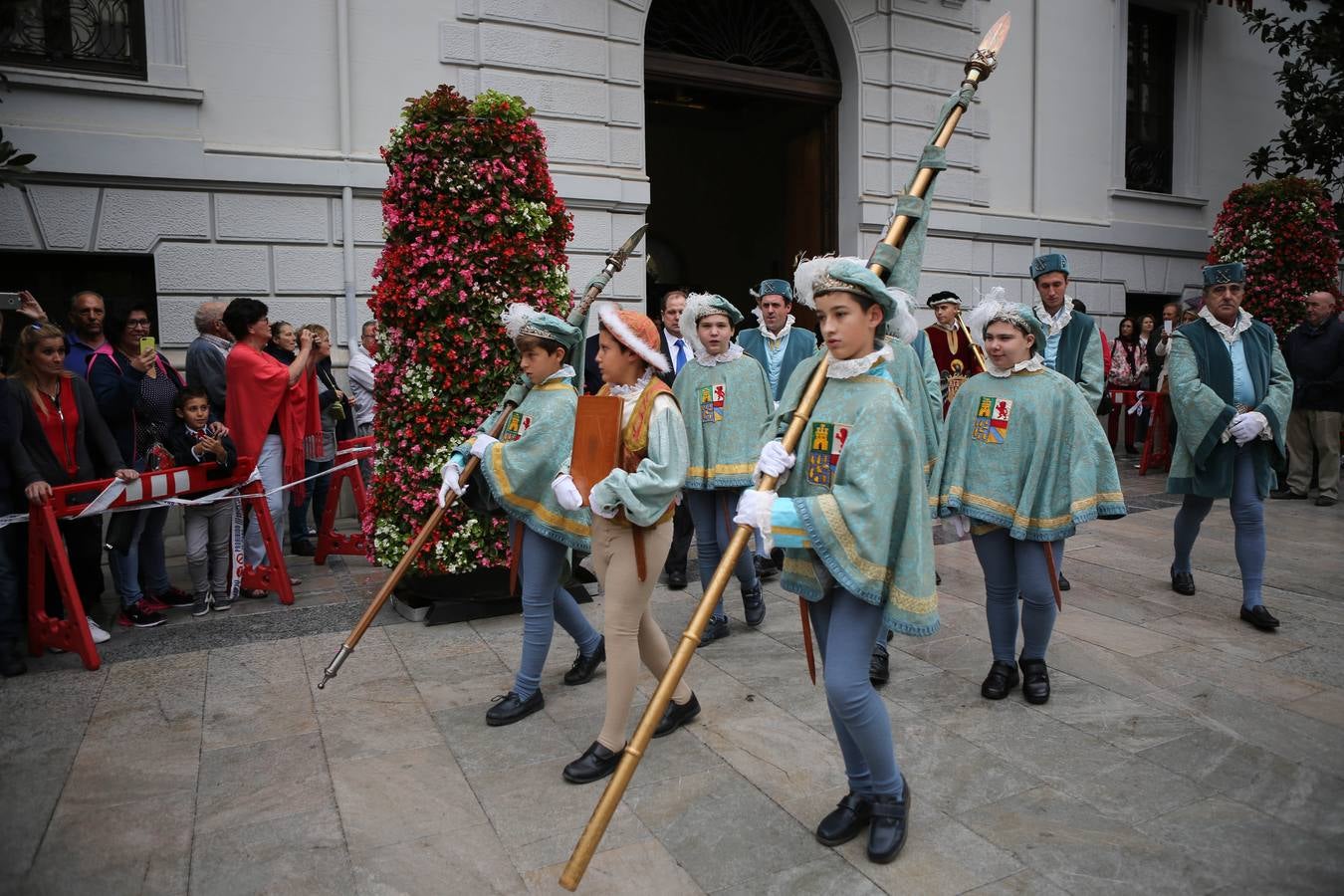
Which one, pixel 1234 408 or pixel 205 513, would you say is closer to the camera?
pixel 1234 408

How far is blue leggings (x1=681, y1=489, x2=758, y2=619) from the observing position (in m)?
5.48

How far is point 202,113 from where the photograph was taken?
8562mm

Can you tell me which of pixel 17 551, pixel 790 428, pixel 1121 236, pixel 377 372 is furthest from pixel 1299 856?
pixel 1121 236

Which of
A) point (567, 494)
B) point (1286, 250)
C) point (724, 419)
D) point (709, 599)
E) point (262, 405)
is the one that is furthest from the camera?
point (1286, 250)

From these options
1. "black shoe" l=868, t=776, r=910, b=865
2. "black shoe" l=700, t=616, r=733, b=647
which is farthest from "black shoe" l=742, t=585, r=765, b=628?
"black shoe" l=868, t=776, r=910, b=865

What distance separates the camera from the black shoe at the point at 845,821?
313 centimetres

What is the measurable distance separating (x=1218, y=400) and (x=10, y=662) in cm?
694

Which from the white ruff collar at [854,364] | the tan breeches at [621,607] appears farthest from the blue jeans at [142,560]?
the white ruff collar at [854,364]

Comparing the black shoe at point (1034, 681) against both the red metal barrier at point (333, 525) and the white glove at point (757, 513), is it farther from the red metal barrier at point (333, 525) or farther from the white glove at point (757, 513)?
the red metal barrier at point (333, 525)

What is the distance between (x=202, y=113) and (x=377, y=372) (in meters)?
4.38

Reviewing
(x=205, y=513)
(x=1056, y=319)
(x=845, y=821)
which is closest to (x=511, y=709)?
(x=845, y=821)

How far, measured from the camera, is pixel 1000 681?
174 inches

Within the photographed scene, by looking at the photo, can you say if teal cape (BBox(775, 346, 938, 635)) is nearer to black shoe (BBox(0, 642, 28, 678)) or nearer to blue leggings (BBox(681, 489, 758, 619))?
blue leggings (BBox(681, 489, 758, 619))

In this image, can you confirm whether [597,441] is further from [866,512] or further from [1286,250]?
[1286,250]
